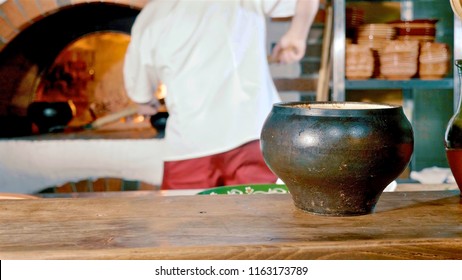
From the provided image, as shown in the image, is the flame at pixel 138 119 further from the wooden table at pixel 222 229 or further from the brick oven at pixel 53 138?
the wooden table at pixel 222 229

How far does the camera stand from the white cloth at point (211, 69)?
143 inches

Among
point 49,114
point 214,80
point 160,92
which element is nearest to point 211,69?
point 214,80

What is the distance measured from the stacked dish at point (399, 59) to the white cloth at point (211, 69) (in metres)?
0.65

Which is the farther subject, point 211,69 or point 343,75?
point 211,69

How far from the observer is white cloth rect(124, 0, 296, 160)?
143 inches

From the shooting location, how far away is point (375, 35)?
3543mm

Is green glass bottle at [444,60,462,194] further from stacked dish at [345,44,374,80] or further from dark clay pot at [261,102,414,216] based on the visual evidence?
stacked dish at [345,44,374,80]

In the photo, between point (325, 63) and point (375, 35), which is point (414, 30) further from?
point (325, 63)

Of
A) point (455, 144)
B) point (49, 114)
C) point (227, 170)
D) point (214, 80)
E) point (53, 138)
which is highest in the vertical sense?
point (455, 144)

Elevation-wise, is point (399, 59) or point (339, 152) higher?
point (339, 152)

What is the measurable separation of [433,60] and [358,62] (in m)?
0.44

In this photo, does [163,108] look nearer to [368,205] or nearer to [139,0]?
[139,0]

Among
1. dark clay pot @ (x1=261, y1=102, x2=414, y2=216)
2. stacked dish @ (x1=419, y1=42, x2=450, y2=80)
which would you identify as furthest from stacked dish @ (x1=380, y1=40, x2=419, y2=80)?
dark clay pot @ (x1=261, y1=102, x2=414, y2=216)
